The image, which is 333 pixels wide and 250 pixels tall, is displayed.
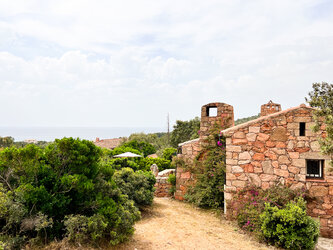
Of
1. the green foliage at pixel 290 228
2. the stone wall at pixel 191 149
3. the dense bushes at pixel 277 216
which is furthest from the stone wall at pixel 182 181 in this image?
the green foliage at pixel 290 228

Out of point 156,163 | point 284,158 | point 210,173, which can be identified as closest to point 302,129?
point 284,158

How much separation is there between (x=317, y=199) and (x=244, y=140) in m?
2.91

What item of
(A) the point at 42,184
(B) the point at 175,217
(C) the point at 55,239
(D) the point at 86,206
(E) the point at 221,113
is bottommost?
(B) the point at 175,217

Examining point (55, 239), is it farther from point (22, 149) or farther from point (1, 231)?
point (22, 149)

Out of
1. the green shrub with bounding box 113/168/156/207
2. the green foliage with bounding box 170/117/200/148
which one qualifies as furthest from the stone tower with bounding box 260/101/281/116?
the green foliage with bounding box 170/117/200/148

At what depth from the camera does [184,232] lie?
739 cm

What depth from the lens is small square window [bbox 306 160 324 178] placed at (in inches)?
323

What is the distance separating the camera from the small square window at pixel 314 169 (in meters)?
8.21

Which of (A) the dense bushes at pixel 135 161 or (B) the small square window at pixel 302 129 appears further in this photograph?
(A) the dense bushes at pixel 135 161

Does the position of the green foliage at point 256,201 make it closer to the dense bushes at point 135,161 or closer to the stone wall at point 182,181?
the stone wall at point 182,181

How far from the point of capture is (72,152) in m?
5.45

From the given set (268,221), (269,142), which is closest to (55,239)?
(268,221)

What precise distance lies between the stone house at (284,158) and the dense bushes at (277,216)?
33 centimetres

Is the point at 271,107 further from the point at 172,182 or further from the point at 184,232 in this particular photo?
the point at 184,232
